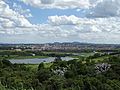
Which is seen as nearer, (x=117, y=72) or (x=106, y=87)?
(x=106, y=87)

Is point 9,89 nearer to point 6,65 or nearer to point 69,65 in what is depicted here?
point 69,65

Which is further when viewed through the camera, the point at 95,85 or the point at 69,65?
the point at 69,65

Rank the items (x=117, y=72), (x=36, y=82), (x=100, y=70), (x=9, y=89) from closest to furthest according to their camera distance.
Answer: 1. (x=9, y=89)
2. (x=36, y=82)
3. (x=117, y=72)
4. (x=100, y=70)

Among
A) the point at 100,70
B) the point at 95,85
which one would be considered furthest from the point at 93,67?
the point at 95,85

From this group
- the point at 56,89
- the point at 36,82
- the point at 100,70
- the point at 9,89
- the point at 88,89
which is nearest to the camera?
the point at 9,89

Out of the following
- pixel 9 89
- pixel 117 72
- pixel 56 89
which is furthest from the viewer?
pixel 117 72

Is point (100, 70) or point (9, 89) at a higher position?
point (9, 89)

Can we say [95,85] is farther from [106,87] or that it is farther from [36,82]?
[36,82]

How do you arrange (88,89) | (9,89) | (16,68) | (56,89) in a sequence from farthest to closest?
1. (16,68)
2. (88,89)
3. (56,89)
4. (9,89)

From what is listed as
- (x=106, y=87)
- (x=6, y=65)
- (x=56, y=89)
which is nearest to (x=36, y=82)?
(x=56, y=89)
